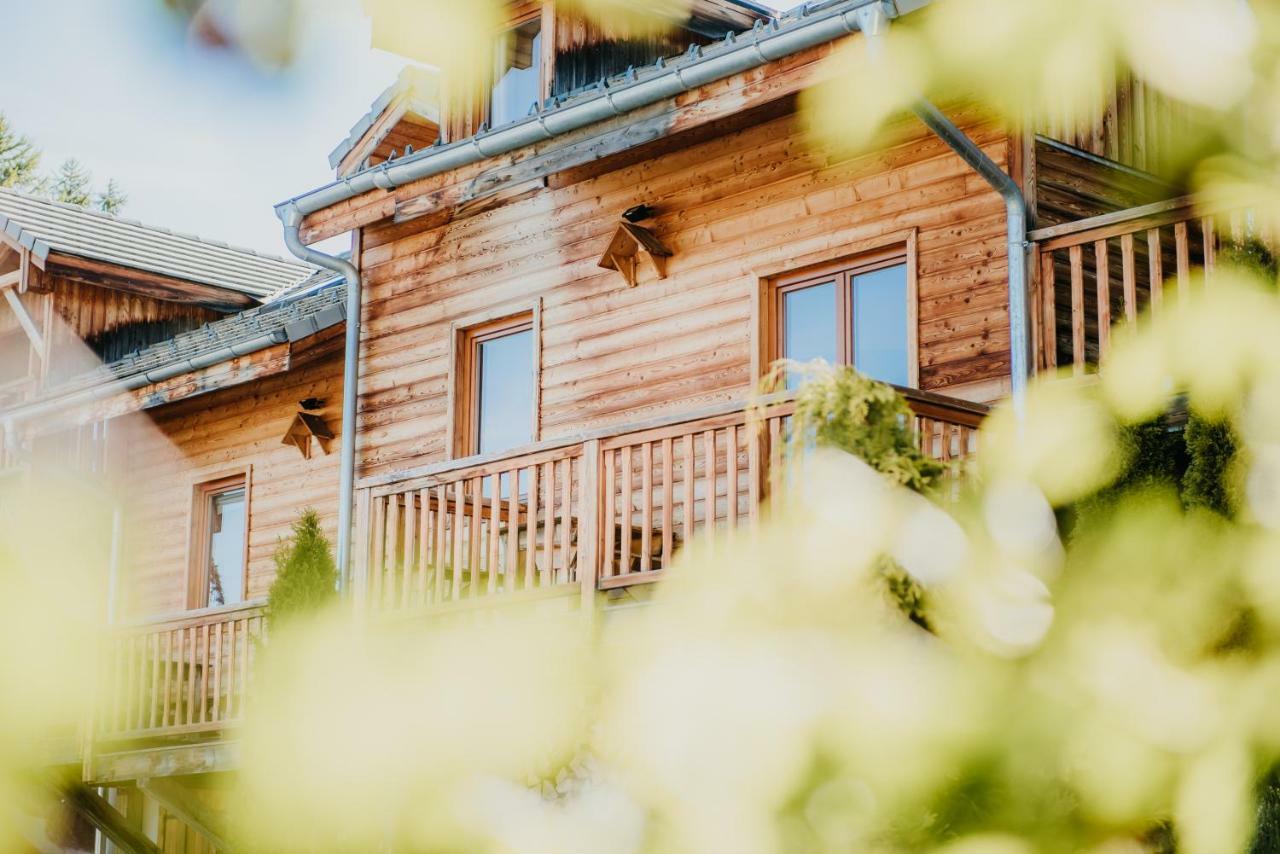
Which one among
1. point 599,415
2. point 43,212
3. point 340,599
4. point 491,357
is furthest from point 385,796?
point 43,212

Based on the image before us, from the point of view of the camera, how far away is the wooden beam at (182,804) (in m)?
12.5

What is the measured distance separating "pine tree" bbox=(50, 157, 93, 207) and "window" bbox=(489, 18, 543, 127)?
29.6 meters

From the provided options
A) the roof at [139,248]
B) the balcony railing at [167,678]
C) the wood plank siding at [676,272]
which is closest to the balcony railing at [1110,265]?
the wood plank siding at [676,272]

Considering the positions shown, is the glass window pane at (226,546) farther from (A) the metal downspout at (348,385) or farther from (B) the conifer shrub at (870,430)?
(B) the conifer shrub at (870,430)

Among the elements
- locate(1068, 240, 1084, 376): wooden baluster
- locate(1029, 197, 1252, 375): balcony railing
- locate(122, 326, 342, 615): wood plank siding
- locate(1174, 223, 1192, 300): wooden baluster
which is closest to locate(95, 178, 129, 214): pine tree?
locate(122, 326, 342, 615): wood plank siding

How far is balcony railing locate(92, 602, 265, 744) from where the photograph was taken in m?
11.6

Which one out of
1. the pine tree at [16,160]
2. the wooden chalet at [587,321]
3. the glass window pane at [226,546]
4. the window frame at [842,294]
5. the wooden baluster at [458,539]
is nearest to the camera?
the wooden chalet at [587,321]

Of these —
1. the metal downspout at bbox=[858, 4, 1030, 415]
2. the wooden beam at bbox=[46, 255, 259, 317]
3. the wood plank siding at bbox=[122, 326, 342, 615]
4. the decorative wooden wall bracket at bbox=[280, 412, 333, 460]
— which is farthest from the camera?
the wooden beam at bbox=[46, 255, 259, 317]

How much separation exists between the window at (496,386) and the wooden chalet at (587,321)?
0.08 ft

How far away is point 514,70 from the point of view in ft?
40.0

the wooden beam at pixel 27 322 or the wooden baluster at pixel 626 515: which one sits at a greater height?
the wooden beam at pixel 27 322

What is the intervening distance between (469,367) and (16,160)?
31498 millimetres

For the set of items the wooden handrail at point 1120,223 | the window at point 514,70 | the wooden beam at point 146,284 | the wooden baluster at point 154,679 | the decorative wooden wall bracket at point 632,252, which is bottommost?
the wooden baluster at point 154,679

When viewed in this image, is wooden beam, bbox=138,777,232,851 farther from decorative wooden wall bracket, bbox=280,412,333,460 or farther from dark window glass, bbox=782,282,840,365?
dark window glass, bbox=782,282,840,365
